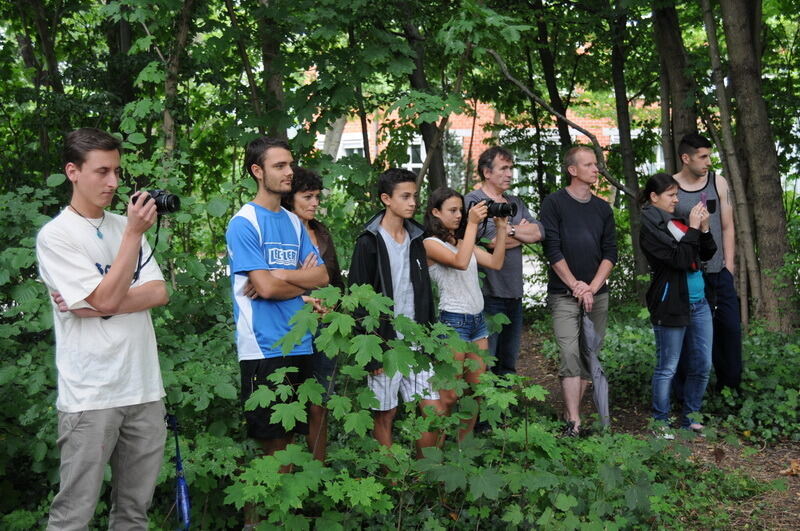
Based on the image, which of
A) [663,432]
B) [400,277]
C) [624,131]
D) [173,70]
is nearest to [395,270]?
[400,277]

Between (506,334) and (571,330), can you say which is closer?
(571,330)

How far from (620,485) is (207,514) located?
2.02 metres

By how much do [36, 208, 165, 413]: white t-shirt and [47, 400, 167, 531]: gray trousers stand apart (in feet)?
0.21

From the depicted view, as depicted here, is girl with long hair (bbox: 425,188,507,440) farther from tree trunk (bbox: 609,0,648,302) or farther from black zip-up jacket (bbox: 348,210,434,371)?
tree trunk (bbox: 609,0,648,302)

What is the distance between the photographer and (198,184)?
440 inches

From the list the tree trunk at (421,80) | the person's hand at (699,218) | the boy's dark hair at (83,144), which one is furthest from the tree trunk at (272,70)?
the boy's dark hair at (83,144)

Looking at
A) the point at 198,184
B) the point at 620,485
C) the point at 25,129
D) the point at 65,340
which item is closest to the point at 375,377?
the point at 620,485

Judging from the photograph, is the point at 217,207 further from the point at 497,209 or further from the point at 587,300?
the point at 587,300

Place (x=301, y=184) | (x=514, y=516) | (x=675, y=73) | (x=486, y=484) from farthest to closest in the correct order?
(x=675, y=73)
(x=301, y=184)
(x=514, y=516)
(x=486, y=484)

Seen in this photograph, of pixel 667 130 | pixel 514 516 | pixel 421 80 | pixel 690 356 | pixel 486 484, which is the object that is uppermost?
pixel 421 80

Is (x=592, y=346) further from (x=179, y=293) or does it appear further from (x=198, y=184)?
(x=198, y=184)

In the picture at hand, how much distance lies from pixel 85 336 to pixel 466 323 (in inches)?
97.5

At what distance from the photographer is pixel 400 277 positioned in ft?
14.6

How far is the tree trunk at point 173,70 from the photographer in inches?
257
